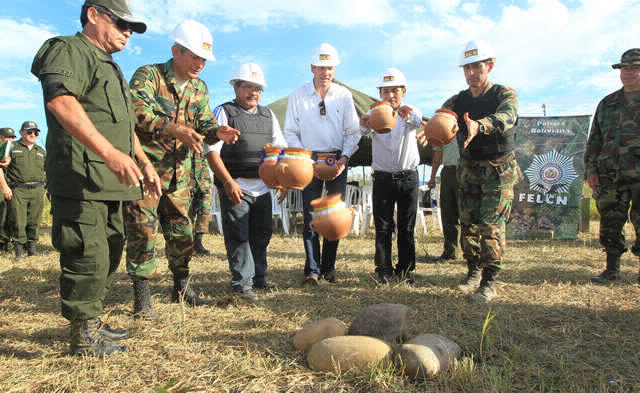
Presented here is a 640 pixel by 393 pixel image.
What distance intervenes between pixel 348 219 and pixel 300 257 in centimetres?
355

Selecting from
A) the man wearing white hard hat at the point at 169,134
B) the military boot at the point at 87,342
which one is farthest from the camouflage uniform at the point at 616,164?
the military boot at the point at 87,342

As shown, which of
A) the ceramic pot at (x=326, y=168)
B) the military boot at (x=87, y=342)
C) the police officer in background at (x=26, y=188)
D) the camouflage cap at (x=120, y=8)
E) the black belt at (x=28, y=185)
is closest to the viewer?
the camouflage cap at (x=120, y=8)

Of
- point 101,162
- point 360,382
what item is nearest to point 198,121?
point 101,162

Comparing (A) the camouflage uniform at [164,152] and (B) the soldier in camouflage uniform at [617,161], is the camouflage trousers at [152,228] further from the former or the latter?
(B) the soldier in camouflage uniform at [617,161]

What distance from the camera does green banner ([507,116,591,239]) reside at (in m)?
7.91

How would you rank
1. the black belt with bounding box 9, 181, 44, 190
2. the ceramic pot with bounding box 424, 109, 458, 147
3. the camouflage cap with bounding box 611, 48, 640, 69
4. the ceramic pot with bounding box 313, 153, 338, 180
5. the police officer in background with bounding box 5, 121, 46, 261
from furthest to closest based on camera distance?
1. the black belt with bounding box 9, 181, 44, 190
2. the police officer in background with bounding box 5, 121, 46, 261
3. the camouflage cap with bounding box 611, 48, 640, 69
4. the ceramic pot with bounding box 313, 153, 338, 180
5. the ceramic pot with bounding box 424, 109, 458, 147

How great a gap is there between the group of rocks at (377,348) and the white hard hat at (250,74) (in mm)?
2233

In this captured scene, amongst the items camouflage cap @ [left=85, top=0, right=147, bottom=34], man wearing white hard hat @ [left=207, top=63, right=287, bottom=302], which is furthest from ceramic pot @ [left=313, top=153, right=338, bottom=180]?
camouflage cap @ [left=85, top=0, right=147, bottom=34]

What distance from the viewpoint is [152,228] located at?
10.5ft

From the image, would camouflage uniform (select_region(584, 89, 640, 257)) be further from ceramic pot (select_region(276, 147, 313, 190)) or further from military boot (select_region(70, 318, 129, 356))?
military boot (select_region(70, 318, 129, 356))

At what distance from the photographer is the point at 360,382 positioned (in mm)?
2197

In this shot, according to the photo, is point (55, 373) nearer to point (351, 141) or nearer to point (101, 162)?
point (101, 162)

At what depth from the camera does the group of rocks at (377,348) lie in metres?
2.26

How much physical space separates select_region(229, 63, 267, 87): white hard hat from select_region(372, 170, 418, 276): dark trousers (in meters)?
1.54
